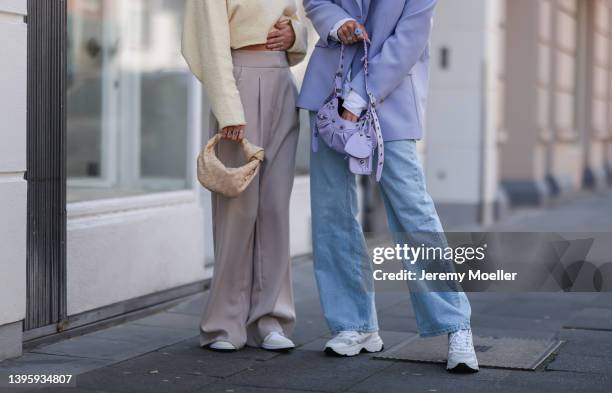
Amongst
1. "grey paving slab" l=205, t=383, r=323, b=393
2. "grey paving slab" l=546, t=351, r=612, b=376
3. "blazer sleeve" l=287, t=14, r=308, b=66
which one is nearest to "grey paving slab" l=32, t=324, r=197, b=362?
"grey paving slab" l=205, t=383, r=323, b=393

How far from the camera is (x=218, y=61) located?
184 inches

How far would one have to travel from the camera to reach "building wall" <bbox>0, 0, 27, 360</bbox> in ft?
14.9

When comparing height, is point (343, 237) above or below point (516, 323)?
above

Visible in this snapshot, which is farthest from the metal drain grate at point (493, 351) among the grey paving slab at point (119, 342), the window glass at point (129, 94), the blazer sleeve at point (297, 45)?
the window glass at point (129, 94)

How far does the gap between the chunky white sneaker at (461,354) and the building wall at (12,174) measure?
5.86 ft

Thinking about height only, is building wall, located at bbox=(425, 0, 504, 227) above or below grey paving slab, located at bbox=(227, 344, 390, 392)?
above

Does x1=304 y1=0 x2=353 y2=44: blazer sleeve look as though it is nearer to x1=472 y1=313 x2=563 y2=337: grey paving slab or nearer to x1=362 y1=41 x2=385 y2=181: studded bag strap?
x1=362 y1=41 x2=385 y2=181: studded bag strap

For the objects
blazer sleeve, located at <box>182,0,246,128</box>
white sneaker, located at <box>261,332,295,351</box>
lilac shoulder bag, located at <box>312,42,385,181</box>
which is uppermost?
blazer sleeve, located at <box>182,0,246,128</box>

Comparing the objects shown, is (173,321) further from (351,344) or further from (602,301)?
(602,301)

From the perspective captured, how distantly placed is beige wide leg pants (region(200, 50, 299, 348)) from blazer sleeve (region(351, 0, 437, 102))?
0.54 meters

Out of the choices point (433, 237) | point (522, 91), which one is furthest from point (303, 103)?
point (522, 91)

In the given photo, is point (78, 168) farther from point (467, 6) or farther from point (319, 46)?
point (467, 6)

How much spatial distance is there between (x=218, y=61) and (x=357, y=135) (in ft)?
2.24

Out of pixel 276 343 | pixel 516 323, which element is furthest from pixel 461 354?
pixel 516 323
